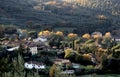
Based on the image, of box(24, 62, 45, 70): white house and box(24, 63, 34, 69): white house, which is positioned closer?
box(24, 63, 34, 69): white house

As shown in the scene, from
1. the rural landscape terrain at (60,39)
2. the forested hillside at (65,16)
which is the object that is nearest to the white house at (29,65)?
the rural landscape terrain at (60,39)

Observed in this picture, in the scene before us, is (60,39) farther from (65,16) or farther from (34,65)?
(65,16)

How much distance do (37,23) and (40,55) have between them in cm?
3995

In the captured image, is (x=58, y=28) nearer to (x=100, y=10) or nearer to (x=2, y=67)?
(x=100, y=10)

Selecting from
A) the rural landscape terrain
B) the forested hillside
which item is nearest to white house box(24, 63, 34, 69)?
the rural landscape terrain

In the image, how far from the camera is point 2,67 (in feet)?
94.6

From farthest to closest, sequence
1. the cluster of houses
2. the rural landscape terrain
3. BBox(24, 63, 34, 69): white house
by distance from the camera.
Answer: the rural landscape terrain
the cluster of houses
BBox(24, 63, 34, 69): white house

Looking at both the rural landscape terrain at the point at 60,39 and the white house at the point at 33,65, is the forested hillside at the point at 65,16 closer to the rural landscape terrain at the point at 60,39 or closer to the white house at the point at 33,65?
the rural landscape terrain at the point at 60,39

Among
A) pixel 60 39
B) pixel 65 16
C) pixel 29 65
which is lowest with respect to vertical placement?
pixel 65 16

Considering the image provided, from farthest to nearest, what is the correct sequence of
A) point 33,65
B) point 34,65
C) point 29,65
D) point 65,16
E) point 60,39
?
point 65,16
point 60,39
point 29,65
point 33,65
point 34,65

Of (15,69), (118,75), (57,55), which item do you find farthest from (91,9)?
(15,69)

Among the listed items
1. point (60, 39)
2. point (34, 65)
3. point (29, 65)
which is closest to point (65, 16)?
point (60, 39)

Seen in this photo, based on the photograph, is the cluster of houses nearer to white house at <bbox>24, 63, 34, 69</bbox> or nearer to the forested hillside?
white house at <bbox>24, 63, 34, 69</bbox>

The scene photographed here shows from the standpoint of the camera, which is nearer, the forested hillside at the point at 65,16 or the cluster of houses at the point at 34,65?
the cluster of houses at the point at 34,65
